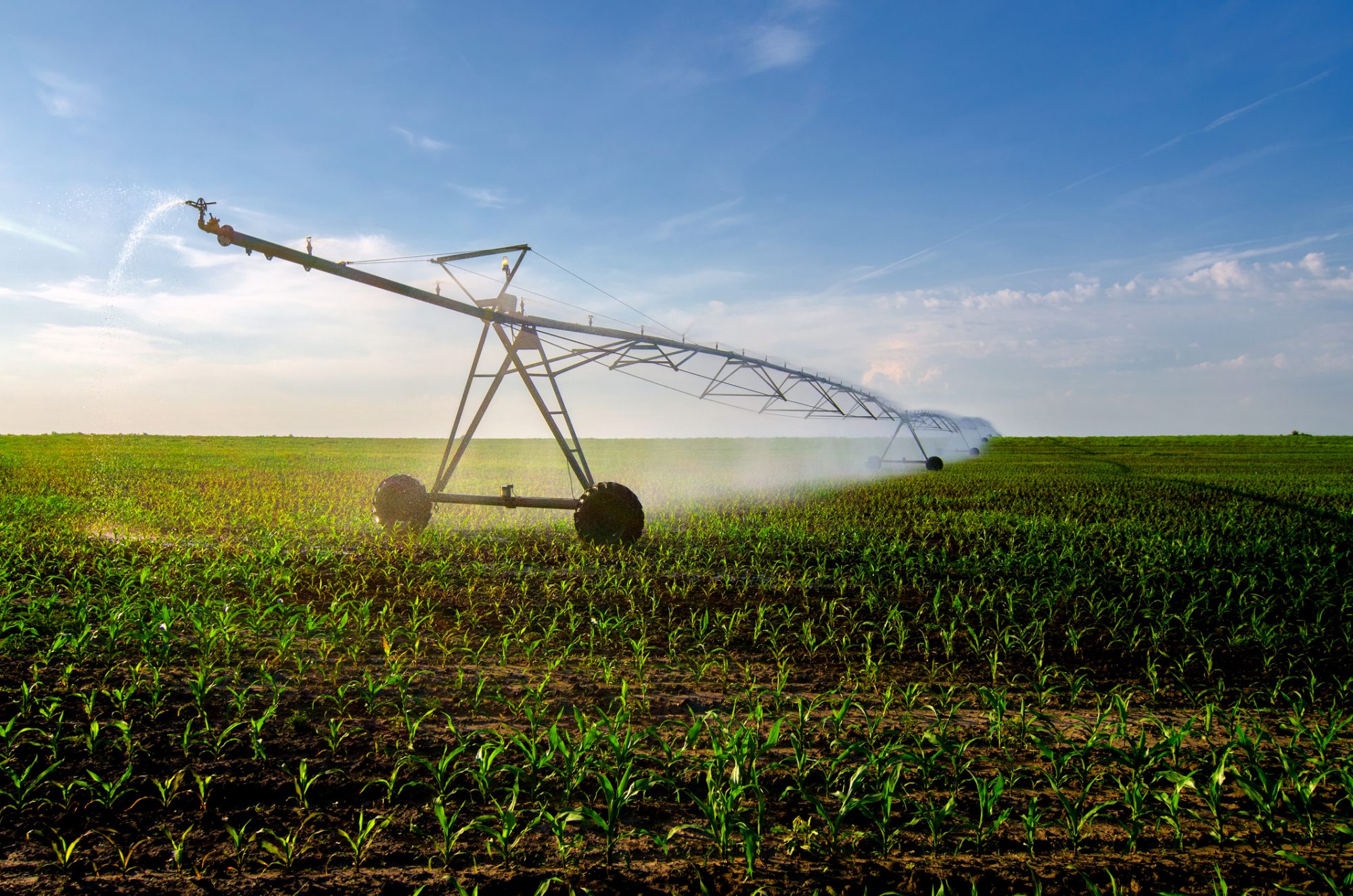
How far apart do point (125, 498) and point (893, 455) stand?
Answer: 3993 cm

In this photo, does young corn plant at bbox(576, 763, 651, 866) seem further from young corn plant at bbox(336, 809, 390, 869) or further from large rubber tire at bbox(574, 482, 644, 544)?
large rubber tire at bbox(574, 482, 644, 544)

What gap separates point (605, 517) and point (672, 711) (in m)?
6.09

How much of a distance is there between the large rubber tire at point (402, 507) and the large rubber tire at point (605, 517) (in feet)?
9.66

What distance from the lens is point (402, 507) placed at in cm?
1194

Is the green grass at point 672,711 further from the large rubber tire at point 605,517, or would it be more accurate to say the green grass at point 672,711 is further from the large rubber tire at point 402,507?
the large rubber tire at point 402,507

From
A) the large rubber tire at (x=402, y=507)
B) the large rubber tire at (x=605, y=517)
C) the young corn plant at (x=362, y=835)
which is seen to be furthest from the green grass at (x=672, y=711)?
the large rubber tire at (x=402, y=507)

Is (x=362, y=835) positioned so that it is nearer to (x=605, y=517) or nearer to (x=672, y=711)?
(x=672, y=711)

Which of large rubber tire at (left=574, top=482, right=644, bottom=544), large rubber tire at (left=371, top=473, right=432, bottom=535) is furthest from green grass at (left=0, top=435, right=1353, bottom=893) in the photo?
large rubber tire at (left=371, top=473, right=432, bottom=535)

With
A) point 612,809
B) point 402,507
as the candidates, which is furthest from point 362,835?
point 402,507

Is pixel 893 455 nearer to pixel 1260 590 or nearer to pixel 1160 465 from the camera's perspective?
pixel 1160 465

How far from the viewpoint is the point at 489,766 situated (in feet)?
12.7

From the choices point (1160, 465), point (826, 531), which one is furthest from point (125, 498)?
point (1160, 465)

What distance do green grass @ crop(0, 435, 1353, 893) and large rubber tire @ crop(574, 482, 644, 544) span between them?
0.34 m

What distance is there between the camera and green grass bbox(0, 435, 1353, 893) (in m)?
3.28
